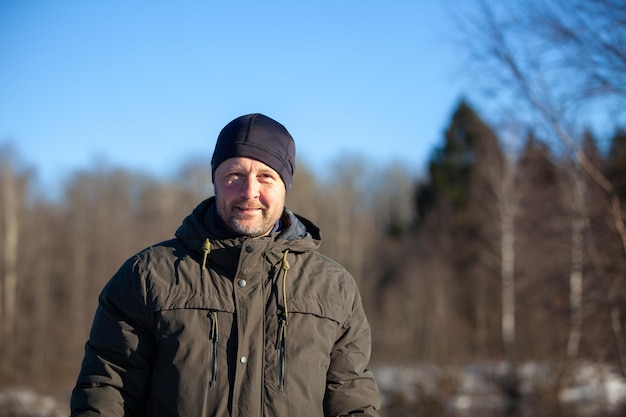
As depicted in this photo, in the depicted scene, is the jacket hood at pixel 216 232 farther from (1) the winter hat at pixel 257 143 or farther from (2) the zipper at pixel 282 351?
(2) the zipper at pixel 282 351

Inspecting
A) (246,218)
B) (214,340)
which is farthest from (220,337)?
(246,218)

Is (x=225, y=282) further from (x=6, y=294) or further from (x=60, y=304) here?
(x=60, y=304)

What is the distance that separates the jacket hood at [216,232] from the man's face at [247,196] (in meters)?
0.04

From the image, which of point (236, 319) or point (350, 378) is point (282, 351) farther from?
point (350, 378)

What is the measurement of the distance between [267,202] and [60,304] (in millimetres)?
25212

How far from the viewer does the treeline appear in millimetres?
15211

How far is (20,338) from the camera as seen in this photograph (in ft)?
66.4

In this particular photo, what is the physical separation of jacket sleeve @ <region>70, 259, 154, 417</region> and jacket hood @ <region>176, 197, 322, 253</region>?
23 centimetres

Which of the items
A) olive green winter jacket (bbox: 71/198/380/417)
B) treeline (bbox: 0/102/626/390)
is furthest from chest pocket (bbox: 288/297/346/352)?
treeline (bbox: 0/102/626/390)

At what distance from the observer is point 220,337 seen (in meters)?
1.96

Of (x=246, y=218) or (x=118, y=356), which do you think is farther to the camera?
(x=246, y=218)

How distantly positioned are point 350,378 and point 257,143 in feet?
3.06

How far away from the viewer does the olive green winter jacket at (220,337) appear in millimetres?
1911

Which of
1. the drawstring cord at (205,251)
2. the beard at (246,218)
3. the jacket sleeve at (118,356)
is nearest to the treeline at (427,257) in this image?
the beard at (246,218)
